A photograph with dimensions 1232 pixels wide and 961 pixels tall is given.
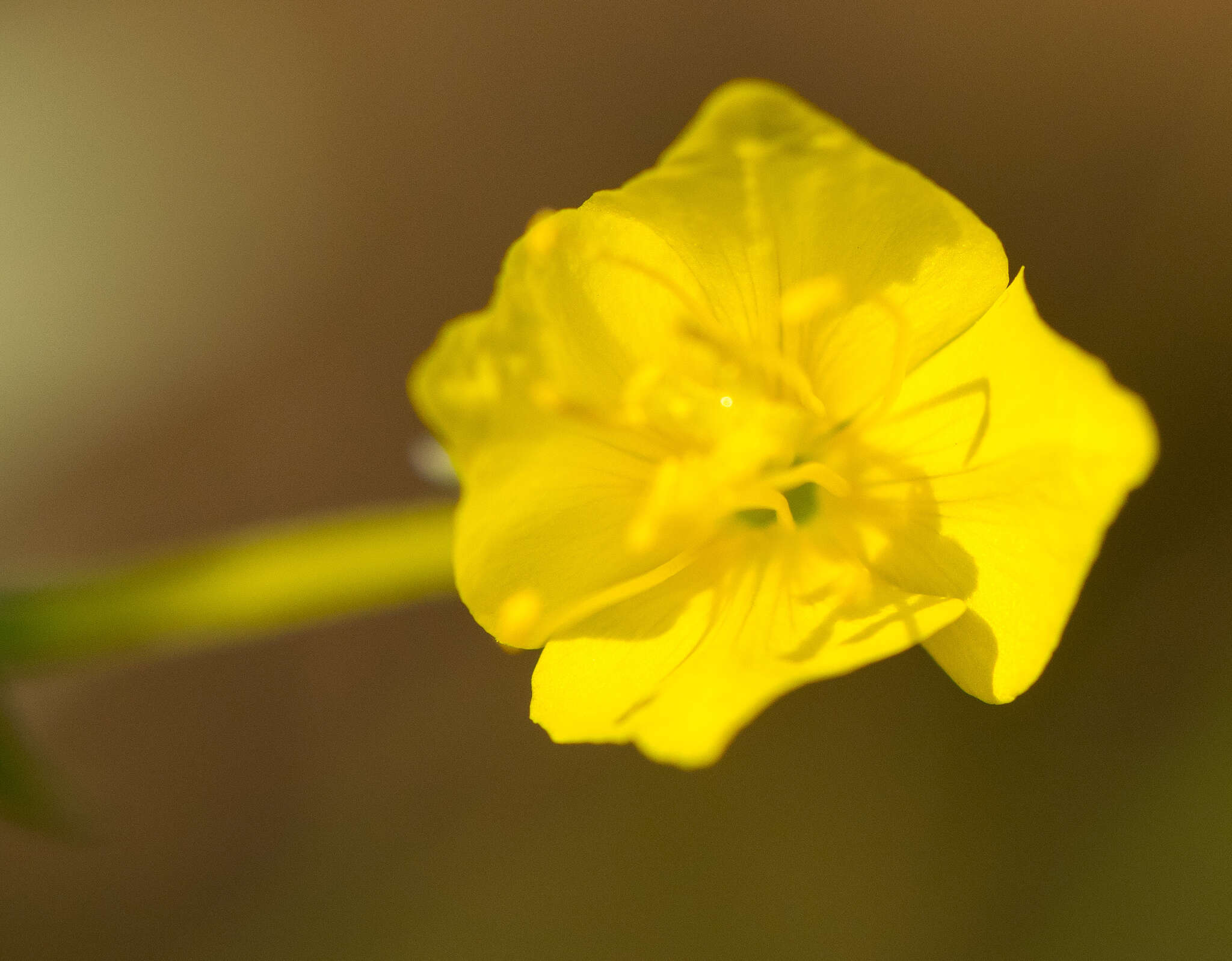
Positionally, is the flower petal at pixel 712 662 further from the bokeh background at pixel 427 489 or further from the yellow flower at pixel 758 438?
the bokeh background at pixel 427 489

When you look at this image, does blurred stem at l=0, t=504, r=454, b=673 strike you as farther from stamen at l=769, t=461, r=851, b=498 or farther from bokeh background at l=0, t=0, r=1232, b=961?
bokeh background at l=0, t=0, r=1232, b=961

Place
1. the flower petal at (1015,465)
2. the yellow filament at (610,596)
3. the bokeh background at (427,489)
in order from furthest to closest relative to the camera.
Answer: the bokeh background at (427,489), the yellow filament at (610,596), the flower petal at (1015,465)

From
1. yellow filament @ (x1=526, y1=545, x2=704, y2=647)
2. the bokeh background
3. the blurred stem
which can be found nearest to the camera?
yellow filament @ (x1=526, y1=545, x2=704, y2=647)

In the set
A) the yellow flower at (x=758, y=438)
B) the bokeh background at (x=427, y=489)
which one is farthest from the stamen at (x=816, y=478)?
the bokeh background at (x=427, y=489)

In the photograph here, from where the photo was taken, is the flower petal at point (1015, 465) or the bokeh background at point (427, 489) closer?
the flower petal at point (1015, 465)

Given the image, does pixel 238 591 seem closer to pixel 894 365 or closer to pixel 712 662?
pixel 712 662

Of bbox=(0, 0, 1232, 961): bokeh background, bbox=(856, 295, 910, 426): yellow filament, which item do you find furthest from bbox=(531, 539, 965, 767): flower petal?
bbox=(0, 0, 1232, 961): bokeh background

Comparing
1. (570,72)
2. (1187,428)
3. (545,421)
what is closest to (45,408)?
(570,72)

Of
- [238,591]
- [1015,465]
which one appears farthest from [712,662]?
[238,591]
